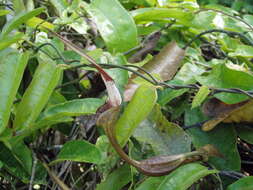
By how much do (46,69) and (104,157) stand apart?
16 cm

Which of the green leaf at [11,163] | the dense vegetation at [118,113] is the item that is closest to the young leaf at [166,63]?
the dense vegetation at [118,113]

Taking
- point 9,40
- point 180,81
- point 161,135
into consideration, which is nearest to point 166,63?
point 180,81

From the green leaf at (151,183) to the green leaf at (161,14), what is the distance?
37 centimetres

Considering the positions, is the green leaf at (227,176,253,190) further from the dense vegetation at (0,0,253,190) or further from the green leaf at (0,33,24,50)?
the green leaf at (0,33,24,50)

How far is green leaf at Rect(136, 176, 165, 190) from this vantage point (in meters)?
0.52

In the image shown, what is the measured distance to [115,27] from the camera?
0.67m

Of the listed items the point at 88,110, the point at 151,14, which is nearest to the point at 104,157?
the point at 88,110

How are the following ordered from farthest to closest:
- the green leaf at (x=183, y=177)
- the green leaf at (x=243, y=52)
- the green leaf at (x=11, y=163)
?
the green leaf at (x=243, y=52), the green leaf at (x=11, y=163), the green leaf at (x=183, y=177)

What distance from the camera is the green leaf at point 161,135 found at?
0.56 metres

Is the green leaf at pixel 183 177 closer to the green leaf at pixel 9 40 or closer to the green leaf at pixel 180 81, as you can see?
the green leaf at pixel 180 81

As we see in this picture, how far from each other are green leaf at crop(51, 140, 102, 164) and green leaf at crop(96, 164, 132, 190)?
0.12ft

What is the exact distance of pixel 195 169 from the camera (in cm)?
52

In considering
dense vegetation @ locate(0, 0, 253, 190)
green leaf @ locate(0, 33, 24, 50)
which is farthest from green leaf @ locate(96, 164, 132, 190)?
green leaf @ locate(0, 33, 24, 50)

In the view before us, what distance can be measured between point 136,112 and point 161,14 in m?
0.32
